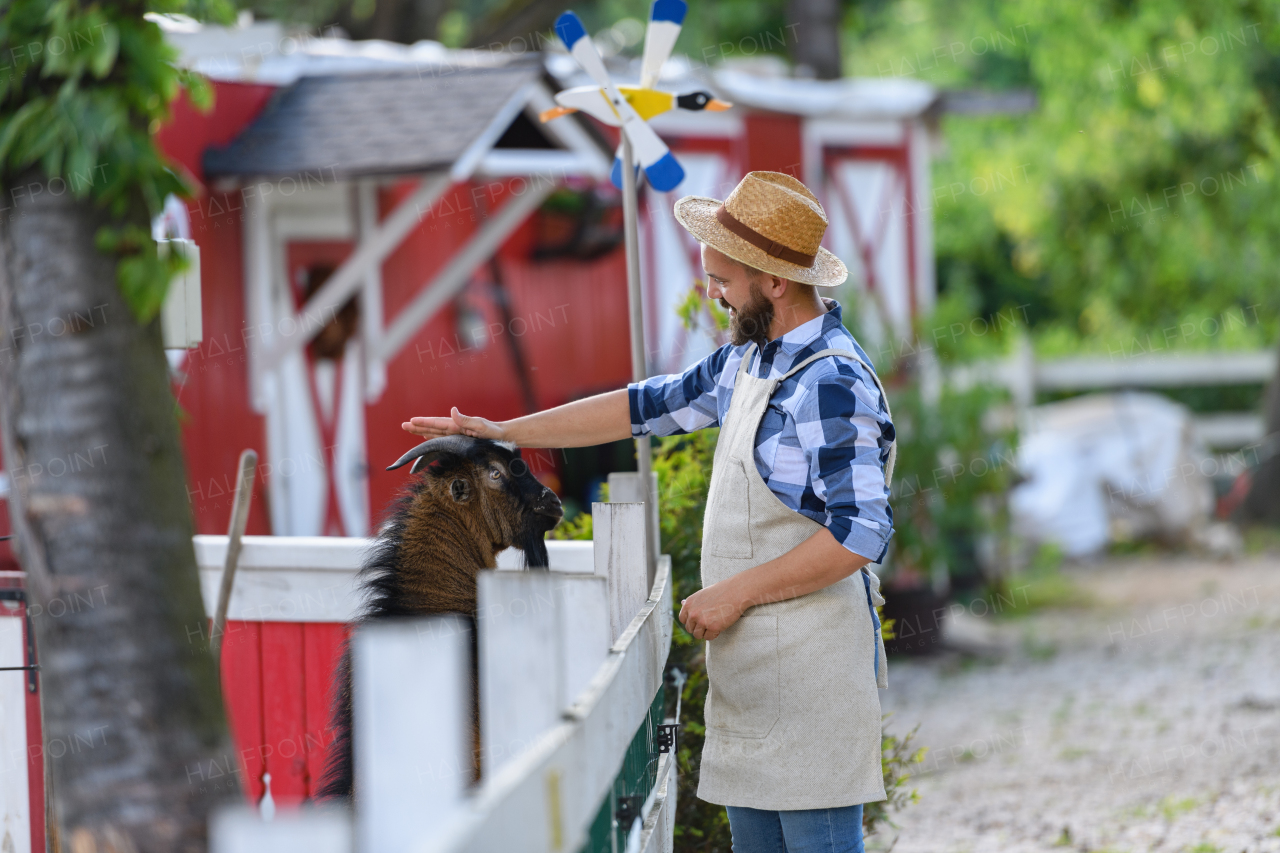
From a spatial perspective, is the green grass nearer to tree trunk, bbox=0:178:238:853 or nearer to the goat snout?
the goat snout

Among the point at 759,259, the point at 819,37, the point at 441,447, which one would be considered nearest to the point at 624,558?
the point at 441,447

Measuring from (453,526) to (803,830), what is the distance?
1.11 metres

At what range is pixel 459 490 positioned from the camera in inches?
131

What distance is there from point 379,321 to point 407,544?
617cm

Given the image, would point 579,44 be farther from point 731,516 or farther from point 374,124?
point 374,124

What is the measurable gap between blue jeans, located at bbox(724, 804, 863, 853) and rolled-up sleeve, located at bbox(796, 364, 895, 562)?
1.92 feet

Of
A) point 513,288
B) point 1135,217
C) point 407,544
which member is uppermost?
point 1135,217

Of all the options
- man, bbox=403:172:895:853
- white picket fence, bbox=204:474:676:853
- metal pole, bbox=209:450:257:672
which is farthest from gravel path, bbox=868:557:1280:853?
white picket fence, bbox=204:474:676:853

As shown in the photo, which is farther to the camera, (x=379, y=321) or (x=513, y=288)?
(x=513, y=288)

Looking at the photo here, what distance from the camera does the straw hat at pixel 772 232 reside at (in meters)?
2.91

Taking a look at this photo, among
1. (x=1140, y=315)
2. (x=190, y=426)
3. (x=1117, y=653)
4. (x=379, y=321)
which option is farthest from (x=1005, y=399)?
(x=1140, y=315)

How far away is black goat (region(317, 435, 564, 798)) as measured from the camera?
10.6ft

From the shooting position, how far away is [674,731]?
3213 mm

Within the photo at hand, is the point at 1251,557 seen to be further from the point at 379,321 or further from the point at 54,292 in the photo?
the point at 54,292
